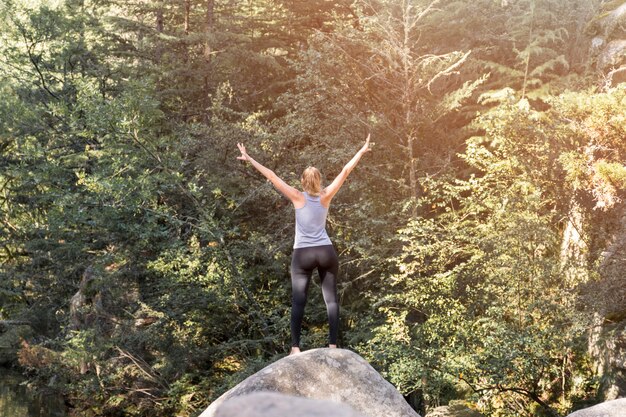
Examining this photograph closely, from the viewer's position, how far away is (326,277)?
654 cm

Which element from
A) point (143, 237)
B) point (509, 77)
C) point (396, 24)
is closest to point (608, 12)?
point (509, 77)

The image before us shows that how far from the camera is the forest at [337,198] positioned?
43.0 feet

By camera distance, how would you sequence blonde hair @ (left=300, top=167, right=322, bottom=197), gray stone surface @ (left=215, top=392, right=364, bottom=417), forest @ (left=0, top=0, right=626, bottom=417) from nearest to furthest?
1. gray stone surface @ (left=215, top=392, right=364, bottom=417)
2. blonde hair @ (left=300, top=167, right=322, bottom=197)
3. forest @ (left=0, top=0, right=626, bottom=417)

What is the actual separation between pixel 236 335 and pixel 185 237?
245 centimetres

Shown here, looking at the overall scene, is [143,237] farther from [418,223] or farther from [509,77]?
[509,77]

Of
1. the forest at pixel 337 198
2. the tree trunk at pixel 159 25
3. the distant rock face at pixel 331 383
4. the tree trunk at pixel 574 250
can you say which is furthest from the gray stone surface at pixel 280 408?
the tree trunk at pixel 159 25

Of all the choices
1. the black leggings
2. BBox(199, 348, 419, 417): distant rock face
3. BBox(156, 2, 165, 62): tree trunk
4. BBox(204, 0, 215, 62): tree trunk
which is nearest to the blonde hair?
the black leggings

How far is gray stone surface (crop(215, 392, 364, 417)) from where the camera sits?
2225 millimetres

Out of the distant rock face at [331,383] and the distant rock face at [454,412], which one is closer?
the distant rock face at [331,383]

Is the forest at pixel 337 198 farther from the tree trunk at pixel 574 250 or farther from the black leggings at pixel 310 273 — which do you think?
the black leggings at pixel 310 273

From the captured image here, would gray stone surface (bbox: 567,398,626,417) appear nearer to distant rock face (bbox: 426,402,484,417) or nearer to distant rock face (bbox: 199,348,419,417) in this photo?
distant rock face (bbox: 199,348,419,417)

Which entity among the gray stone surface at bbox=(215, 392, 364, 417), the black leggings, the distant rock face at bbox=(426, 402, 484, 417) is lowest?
the distant rock face at bbox=(426, 402, 484, 417)

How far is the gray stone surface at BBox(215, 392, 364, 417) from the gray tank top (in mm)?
4038

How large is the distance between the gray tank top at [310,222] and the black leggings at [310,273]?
59mm
